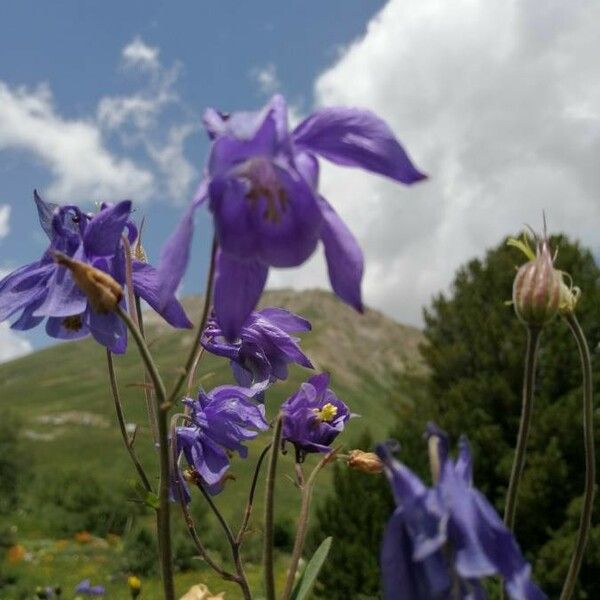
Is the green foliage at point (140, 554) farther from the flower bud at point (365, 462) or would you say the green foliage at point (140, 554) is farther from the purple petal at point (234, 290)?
the purple petal at point (234, 290)

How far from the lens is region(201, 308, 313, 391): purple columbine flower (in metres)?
1.69

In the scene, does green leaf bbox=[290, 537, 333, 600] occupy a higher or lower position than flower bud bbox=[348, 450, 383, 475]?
lower

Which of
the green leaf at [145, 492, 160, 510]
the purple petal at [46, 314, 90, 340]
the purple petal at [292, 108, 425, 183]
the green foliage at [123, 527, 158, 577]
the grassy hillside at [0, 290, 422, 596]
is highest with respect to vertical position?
the grassy hillside at [0, 290, 422, 596]

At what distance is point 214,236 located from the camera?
1031 mm

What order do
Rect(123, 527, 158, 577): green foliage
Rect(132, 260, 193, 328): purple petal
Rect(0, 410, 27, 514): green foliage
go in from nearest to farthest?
Rect(132, 260, 193, 328): purple petal < Rect(123, 527, 158, 577): green foliage < Rect(0, 410, 27, 514): green foliage

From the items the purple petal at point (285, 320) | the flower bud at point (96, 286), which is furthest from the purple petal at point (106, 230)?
the purple petal at point (285, 320)

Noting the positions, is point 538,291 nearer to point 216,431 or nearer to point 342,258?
point 342,258

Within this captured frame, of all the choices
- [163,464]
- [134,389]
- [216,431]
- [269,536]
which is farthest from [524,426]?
[134,389]

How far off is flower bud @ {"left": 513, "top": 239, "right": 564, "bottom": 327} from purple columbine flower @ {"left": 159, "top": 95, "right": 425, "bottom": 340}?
318 mm

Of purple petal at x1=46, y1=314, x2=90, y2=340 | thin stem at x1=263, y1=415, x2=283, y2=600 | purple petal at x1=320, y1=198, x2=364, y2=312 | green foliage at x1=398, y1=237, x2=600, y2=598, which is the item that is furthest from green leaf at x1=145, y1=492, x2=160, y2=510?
green foliage at x1=398, y1=237, x2=600, y2=598

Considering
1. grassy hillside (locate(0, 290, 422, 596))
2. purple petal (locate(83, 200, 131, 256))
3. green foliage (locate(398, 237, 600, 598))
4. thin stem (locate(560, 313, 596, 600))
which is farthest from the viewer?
grassy hillside (locate(0, 290, 422, 596))

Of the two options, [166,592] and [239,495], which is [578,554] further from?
[239,495]

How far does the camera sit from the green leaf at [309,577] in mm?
1244

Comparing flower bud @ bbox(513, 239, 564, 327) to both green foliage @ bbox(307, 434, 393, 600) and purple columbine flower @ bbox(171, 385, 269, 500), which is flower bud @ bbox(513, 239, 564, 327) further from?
green foliage @ bbox(307, 434, 393, 600)
